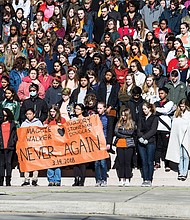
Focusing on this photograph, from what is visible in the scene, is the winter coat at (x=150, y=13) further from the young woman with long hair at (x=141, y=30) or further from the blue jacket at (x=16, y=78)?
the blue jacket at (x=16, y=78)

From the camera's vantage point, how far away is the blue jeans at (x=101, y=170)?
66.6ft

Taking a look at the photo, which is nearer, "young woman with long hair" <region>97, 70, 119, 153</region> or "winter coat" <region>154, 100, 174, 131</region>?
"winter coat" <region>154, 100, 174, 131</region>

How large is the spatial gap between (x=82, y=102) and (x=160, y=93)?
184cm

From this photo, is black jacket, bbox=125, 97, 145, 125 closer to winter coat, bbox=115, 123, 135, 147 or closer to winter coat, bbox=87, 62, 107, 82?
winter coat, bbox=115, 123, 135, 147

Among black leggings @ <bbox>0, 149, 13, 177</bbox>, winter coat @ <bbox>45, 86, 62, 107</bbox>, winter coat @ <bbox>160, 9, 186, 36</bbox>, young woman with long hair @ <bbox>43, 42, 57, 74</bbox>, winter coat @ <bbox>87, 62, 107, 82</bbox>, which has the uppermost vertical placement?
winter coat @ <bbox>160, 9, 186, 36</bbox>

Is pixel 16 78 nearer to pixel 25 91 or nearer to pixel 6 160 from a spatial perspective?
pixel 25 91

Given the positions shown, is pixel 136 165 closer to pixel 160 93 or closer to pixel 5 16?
pixel 160 93

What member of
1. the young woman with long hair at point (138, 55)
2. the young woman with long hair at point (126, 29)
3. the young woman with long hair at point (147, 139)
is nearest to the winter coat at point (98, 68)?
the young woman with long hair at point (138, 55)

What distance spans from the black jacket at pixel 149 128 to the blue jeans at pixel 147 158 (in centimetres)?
15

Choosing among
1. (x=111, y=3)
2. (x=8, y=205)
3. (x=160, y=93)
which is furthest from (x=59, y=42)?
(x=8, y=205)

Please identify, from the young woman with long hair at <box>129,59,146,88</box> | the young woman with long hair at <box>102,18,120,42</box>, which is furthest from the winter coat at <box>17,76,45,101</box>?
the young woman with long hair at <box>102,18,120,42</box>

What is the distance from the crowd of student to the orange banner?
0.55 feet

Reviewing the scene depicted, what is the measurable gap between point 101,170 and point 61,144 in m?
1.11

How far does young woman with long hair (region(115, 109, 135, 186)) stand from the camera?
65.9ft
